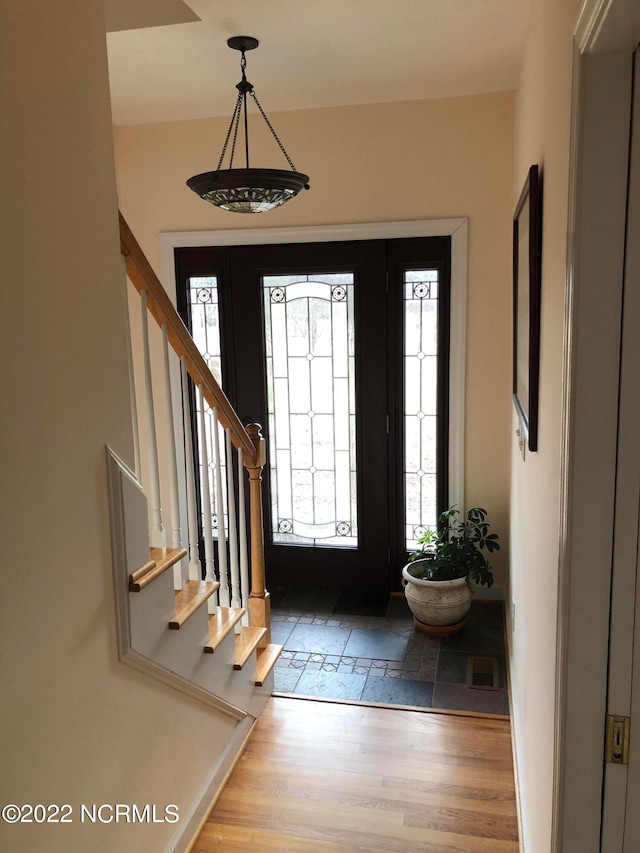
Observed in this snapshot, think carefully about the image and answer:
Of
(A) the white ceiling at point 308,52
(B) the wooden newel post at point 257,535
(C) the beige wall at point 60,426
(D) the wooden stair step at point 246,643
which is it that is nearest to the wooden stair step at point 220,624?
(D) the wooden stair step at point 246,643

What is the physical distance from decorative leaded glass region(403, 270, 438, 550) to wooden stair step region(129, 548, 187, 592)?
6.96 ft

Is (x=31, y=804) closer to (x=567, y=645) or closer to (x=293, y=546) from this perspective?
(x=567, y=645)

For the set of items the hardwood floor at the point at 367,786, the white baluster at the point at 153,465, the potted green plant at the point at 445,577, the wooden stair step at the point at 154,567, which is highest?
the white baluster at the point at 153,465

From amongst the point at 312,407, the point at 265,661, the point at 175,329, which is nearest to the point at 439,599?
the point at 265,661

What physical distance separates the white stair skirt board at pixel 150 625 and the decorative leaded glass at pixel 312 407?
65.0 inches

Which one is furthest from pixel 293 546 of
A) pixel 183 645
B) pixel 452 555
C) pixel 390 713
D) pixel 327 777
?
pixel 183 645

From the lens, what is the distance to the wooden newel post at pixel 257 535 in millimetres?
3014

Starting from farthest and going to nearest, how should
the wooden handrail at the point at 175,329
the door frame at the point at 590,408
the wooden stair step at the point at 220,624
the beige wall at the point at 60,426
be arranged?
the wooden stair step at the point at 220,624 < the wooden handrail at the point at 175,329 < the beige wall at the point at 60,426 < the door frame at the point at 590,408

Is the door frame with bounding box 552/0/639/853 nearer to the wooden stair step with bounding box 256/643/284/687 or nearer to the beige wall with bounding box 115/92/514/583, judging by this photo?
the wooden stair step with bounding box 256/643/284/687

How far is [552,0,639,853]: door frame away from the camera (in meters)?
1.11

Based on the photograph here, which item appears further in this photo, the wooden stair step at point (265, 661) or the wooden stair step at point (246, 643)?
the wooden stair step at point (265, 661)

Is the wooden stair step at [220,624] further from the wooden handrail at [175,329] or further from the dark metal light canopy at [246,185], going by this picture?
the dark metal light canopy at [246,185]

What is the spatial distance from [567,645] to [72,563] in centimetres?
109

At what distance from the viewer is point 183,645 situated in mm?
2232
